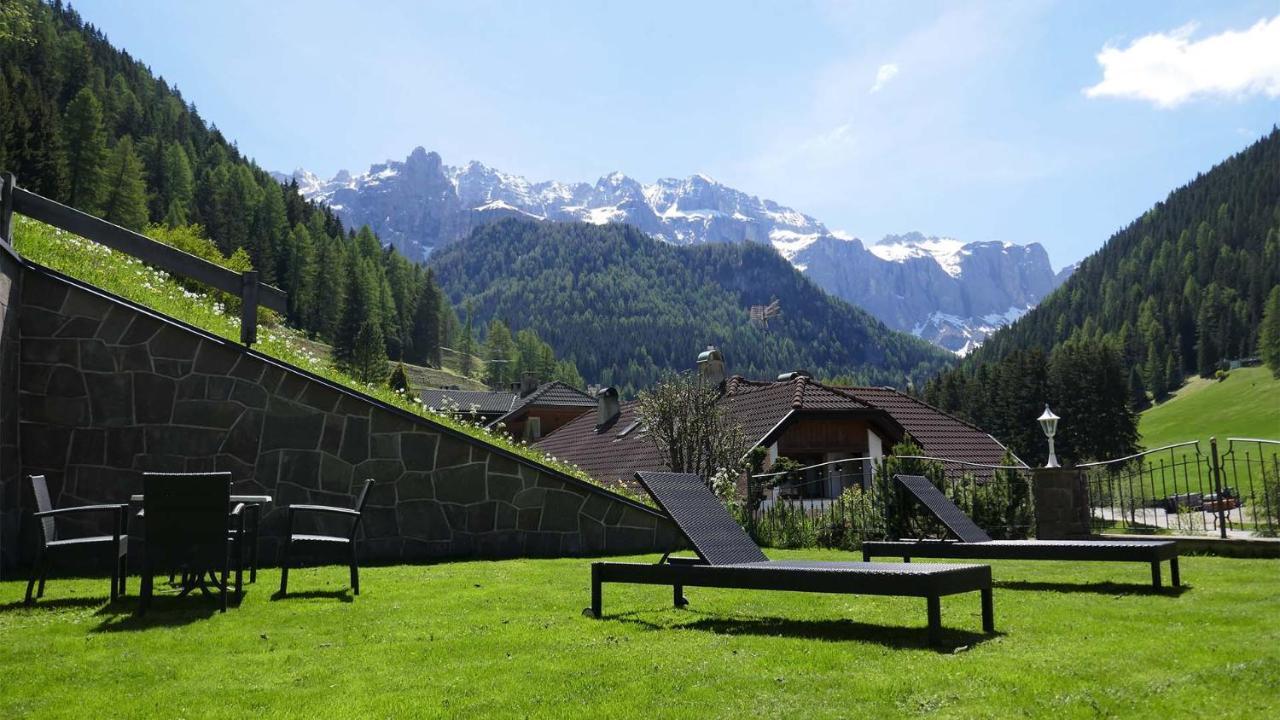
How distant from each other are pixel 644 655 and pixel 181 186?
356 ft

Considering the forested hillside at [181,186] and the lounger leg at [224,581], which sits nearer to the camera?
the lounger leg at [224,581]

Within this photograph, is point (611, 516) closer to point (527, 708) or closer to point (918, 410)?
point (527, 708)

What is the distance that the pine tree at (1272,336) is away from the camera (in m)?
114

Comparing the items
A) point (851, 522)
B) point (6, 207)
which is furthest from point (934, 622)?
point (6, 207)

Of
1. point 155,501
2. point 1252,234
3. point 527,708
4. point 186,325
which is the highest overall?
point 1252,234

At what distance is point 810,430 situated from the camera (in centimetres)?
3084

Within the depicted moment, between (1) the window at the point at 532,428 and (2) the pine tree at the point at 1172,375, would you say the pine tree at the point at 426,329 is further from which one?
(2) the pine tree at the point at 1172,375

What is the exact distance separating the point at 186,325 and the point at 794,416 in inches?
836

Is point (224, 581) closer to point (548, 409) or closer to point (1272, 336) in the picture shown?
point (548, 409)

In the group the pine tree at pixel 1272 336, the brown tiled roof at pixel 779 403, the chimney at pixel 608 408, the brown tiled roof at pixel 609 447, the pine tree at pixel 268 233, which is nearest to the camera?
the brown tiled roof at pixel 779 403

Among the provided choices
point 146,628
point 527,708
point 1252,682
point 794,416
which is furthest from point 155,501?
point 794,416

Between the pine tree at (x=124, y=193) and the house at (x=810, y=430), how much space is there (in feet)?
187

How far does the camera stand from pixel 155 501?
20.6 feet

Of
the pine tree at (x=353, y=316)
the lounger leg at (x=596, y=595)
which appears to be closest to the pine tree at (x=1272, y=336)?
the pine tree at (x=353, y=316)
